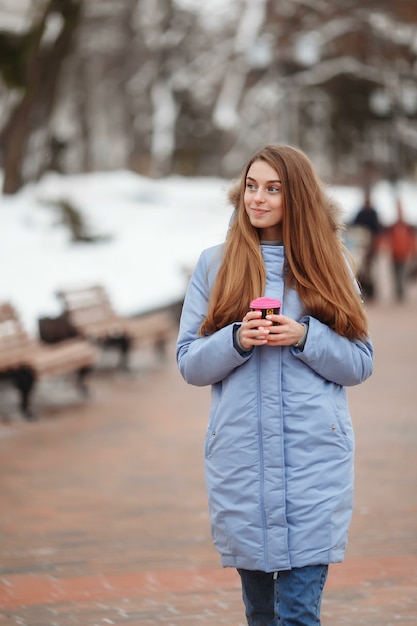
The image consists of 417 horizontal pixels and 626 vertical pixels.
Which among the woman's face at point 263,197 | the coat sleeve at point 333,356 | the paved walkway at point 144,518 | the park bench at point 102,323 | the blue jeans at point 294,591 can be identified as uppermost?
the woman's face at point 263,197

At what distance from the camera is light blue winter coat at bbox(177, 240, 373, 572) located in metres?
3.66

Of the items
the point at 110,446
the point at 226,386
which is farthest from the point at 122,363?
the point at 226,386

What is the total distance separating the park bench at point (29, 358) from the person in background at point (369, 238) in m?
9.99

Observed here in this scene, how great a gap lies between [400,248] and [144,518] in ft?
46.6

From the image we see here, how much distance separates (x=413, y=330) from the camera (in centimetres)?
1667

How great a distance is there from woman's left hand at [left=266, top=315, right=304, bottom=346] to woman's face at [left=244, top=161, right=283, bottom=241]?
13.5 inches

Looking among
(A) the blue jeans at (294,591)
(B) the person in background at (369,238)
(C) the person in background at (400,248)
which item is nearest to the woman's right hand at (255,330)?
(A) the blue jeans at (294,591)

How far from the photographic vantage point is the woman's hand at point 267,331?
3.58 meters

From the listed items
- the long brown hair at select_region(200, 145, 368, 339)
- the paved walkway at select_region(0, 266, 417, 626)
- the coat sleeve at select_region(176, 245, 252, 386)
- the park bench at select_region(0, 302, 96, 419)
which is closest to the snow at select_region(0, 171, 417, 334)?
the park bench at select_region(0, 302, 96, 419)

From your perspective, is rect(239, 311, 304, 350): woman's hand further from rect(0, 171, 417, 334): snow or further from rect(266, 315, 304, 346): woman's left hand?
rect(0, 171, 417, 334): snow

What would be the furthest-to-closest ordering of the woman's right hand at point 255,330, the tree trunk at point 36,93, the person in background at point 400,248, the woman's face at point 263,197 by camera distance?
the tree trunk at point 36,93
the person in background at point 400,248
the woman's face at point 263,197
the woman's right hand at point 255,330

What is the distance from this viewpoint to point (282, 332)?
11.8 ft

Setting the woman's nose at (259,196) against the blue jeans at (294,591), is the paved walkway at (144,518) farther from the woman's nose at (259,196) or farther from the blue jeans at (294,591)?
the woman's nose at (259,196)

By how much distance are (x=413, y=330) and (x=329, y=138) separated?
37.1 meters
